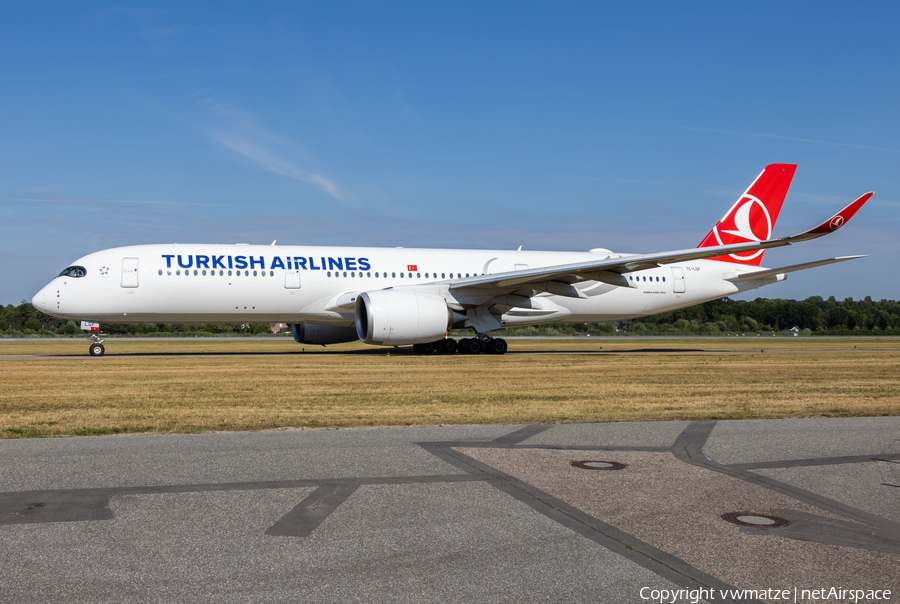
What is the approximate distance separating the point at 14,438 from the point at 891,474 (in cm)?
789

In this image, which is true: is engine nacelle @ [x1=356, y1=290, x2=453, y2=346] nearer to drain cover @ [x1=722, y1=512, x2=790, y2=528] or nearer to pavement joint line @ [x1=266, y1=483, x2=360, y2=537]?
pavement joint line @ [x1=266, y1=483, x2=360, y2=537]

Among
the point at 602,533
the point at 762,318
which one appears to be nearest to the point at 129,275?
the point at 602,533

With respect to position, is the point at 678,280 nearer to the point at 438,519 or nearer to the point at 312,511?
the point at 438,519

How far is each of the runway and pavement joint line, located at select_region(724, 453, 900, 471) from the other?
1.3 inches

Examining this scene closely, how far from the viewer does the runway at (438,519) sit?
10.9 ft

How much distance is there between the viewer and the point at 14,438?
23.1ft

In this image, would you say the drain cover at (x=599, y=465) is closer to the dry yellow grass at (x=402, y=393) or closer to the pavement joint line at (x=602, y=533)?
the pavement joint line at (x=602, y=533)

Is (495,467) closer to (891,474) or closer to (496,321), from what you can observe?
(891,474)

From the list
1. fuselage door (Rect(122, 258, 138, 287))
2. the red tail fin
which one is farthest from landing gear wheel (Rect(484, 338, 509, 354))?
fuselage door (Rect(122, 258, 138, 287))

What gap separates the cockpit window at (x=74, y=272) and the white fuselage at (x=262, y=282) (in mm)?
121

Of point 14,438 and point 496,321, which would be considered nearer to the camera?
point 14,438

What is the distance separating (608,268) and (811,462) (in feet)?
49.2

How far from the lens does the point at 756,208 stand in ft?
89.7

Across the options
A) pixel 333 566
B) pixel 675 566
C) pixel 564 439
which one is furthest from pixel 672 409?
pixel 333 566
